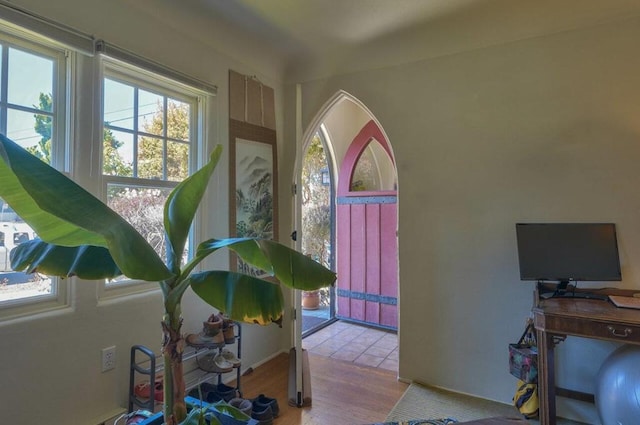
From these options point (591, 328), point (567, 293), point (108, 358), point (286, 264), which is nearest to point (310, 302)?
point (108, 358)

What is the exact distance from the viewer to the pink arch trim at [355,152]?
4305 millimetres

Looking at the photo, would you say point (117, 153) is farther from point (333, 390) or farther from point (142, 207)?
point (333, 390)

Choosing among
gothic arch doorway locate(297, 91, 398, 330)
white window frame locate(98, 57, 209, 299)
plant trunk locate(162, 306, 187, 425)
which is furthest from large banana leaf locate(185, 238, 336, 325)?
gothic arch doorway locate(297, 91, 398, 330)

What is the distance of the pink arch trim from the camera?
4.30 metres

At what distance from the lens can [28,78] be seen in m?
1.75

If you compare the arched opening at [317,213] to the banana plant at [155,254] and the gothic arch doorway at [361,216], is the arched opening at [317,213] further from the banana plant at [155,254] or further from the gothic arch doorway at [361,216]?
the banana plant at [155,254]

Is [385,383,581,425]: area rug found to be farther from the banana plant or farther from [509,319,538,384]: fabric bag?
the banana plant

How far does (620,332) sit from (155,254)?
6.89ft

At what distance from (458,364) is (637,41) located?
7.68 ft

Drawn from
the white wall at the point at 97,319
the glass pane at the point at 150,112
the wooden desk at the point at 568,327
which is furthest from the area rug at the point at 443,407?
the glass pane at the point at 150,112

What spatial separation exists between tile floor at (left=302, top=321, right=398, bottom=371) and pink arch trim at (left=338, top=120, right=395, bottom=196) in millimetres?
1559

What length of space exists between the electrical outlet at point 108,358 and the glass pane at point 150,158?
100 centimetres

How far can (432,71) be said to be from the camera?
2.73 metres

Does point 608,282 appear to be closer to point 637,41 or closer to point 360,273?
point 637,41
